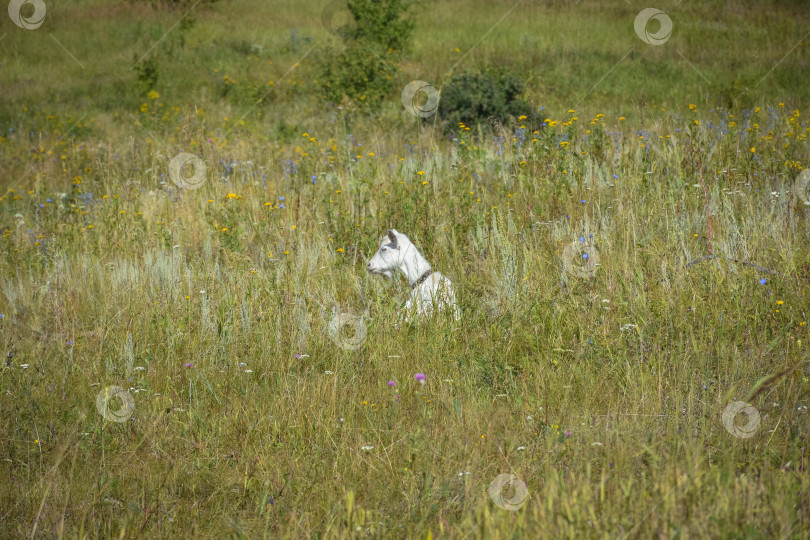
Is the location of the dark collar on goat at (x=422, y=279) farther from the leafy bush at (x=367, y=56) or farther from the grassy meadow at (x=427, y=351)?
the leafy bush at (x=367, y=56)

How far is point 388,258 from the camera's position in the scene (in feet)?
14.6

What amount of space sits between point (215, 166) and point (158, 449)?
4.74 meters

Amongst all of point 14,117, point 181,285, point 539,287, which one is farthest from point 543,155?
point 14,117

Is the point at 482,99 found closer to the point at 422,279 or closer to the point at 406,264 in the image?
the point at 406,264

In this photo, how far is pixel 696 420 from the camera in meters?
2.60

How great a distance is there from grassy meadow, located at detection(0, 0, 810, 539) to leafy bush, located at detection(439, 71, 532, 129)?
258 cm

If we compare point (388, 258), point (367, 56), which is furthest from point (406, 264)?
point (367, 56)

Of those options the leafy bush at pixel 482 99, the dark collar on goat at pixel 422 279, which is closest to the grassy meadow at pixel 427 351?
the dark collar on goat at pixel 422 279

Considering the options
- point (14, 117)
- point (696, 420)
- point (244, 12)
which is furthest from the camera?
A: point (244, 12)

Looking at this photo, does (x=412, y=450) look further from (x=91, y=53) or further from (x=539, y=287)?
(x=91, y=53)

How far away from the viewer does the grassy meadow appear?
2340 mm

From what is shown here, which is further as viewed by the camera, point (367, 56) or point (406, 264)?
point (367, 56)

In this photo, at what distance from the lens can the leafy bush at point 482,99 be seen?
958 cm

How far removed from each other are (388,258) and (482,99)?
580cm
